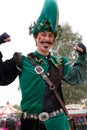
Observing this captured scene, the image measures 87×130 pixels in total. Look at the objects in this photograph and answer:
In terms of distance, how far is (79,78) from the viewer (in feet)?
15.8

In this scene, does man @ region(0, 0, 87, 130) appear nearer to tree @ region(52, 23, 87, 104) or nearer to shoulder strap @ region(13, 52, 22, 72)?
shoulder strap @ region(13, 52, 22, 72)

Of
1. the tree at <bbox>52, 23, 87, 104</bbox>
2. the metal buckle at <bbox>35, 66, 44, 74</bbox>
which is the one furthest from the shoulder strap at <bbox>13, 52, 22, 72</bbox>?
the tree at <bbox>52, 23, 87, 104</bbox>

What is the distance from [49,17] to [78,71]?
A: 2.05 ft

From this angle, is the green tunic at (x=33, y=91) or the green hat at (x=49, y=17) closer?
the green tunic at (x=33, y=91)

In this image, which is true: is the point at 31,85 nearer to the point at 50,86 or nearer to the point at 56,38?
the point at 50,86

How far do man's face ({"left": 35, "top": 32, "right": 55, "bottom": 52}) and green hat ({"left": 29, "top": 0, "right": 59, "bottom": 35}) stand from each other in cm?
5

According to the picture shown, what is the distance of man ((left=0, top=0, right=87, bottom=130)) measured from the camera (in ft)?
14.7

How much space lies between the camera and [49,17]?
15.7 feet

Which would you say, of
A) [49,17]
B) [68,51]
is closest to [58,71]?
[49,17]

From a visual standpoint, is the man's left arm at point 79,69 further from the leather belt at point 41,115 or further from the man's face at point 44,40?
the leather belt at point 41,115

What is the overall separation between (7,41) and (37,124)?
0.85 m

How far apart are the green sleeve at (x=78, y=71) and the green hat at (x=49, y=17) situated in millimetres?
412

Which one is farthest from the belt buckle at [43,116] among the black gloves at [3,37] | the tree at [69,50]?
the tree at [69,50]

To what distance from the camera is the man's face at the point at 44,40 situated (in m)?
4.71
